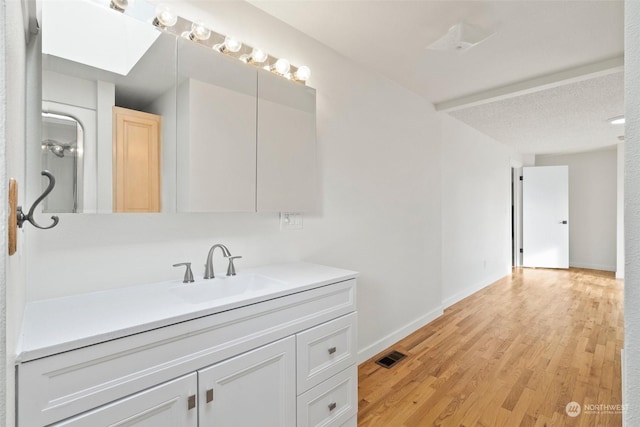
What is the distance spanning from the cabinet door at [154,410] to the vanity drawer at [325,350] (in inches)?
19.3

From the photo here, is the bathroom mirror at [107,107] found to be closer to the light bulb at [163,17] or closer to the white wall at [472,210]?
the light bulb at [163,17]

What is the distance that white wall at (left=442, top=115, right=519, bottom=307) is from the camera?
3.75 metres

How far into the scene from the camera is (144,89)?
133 centimetres

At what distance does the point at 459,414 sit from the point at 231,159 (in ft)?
6.51

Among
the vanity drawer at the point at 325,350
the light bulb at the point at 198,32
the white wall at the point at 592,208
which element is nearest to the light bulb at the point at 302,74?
the light bulb at the point at 198,32

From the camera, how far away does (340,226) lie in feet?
7.58

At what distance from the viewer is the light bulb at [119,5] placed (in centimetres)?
126

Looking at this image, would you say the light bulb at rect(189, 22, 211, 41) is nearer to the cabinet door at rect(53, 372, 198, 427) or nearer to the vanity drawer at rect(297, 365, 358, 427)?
the cabinet door at rect(53, 372, 198, 427)

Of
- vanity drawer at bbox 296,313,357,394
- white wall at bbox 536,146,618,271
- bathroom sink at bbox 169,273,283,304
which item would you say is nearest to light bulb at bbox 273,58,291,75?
bathroom sink at bbox 169,273,283,304

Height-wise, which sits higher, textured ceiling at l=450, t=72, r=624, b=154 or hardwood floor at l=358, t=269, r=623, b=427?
textured ceiling at l=450, t=72, r=624, b=154

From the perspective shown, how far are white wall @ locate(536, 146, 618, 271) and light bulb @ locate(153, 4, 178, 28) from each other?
7417 millimetres

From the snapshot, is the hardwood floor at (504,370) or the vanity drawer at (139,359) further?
the hardwood floor at (504,370)

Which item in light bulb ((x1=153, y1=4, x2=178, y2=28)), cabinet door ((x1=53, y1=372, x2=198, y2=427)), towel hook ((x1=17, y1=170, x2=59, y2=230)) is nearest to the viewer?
towel hook ((x1=17, y1=170, x2=59, y2=230))

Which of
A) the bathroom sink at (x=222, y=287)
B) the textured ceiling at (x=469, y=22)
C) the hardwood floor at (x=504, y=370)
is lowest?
the hardwood floor at (x=504, y=370)
